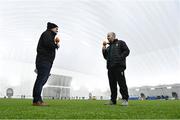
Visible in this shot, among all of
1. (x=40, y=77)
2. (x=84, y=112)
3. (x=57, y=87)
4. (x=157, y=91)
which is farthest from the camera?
(x=57, y=87)

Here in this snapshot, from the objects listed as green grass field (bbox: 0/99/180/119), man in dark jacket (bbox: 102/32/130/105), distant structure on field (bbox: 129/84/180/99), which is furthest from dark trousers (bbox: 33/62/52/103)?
distant structure on field (bbox: 129/84/180/99)

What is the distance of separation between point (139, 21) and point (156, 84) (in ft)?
67.6

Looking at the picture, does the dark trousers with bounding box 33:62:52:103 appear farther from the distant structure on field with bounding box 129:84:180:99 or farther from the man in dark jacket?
the distant structure on field with bounding box 129:84:180:99

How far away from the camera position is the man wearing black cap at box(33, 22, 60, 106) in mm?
6957

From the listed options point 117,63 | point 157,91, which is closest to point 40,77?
point 117,63

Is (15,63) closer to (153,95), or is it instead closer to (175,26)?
(153,95)

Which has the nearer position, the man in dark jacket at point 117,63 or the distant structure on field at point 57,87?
the man in dark jacket at point 117,63

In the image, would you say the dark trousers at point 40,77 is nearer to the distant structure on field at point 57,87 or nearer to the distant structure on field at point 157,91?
the distant structure on field at point 157,91

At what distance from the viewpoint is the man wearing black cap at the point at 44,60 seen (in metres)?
6.96

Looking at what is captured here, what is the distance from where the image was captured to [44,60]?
7.02 metres

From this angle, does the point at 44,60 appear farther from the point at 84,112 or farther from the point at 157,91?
the point at 157,91

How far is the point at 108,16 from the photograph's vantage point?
5572cm

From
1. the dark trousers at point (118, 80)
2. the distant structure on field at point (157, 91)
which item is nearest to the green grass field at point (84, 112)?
the dark trousers at point (118, 80)

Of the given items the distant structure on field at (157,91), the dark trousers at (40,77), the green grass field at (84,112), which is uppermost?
the distant structure on field at (157,91)
